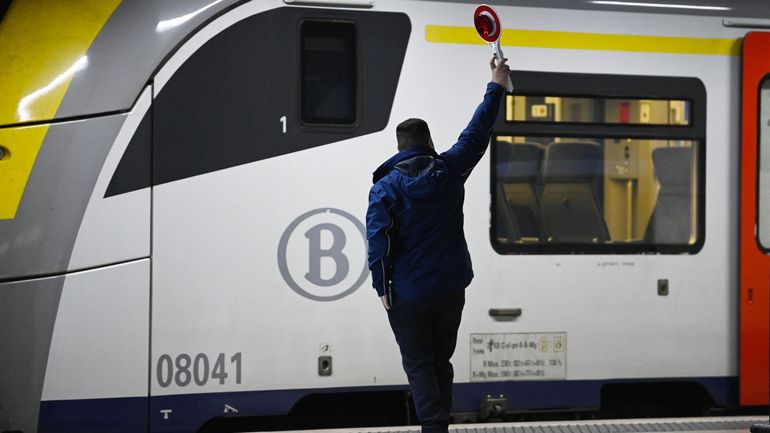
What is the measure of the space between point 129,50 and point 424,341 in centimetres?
227

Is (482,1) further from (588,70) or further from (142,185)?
(142,185)

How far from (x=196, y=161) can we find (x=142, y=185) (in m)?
0.32

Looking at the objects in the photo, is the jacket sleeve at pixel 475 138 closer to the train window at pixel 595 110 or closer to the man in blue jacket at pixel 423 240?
the man in blue jacket at pixel 423 240

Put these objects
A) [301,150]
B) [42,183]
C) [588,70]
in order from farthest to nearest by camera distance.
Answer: [588,70] < [301,150] < [42,183]

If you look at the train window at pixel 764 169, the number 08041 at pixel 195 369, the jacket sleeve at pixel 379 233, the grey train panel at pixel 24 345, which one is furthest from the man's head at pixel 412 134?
the train window at pixel 764 169

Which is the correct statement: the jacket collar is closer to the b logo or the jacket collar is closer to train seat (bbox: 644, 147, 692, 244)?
the b logo

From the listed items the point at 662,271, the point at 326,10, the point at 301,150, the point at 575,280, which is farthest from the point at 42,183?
the point at 662,271

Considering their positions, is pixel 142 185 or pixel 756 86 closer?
pixel 142 185

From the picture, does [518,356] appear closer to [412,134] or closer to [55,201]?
[412,134]

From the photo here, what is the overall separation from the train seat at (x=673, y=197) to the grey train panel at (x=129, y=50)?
2.88 meters

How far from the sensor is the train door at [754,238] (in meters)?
5.66

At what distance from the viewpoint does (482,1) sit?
541 cm

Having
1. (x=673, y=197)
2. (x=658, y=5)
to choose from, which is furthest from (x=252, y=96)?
(x=673, y=197)

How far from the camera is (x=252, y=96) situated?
5.14 metres
